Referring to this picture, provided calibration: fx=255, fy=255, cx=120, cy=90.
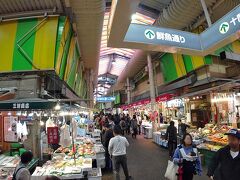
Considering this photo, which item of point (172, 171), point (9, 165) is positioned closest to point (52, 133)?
point (9, 165)

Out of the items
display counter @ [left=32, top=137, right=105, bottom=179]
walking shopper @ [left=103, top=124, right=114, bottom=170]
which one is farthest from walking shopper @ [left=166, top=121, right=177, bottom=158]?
display counter @ [left=32, top=137, right=105, bottom=179]

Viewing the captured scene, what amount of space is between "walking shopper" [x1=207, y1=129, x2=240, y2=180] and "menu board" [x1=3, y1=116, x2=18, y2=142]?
16.3ft

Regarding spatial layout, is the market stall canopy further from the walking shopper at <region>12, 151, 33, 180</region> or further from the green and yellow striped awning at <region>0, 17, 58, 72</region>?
the green and yellow striped awning at <region>0, 17, 58, 72</region>

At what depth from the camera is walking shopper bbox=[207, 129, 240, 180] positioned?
3885mm

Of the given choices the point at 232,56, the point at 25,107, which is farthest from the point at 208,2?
the point at 25,107

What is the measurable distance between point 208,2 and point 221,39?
2.76m

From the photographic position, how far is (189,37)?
20.7 ft

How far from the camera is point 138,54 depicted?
14.2 meters

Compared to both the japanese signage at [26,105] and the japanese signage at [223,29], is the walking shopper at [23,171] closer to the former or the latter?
the japanese signage at [26,105]

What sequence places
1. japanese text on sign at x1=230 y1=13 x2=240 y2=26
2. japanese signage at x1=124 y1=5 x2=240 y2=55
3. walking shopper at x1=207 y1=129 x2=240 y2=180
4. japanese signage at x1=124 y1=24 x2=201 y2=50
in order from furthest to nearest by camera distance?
japanese signage at x1=124 y1=24 x2=201 y2=50, japanese signage at x1=124 y1=5 x2=240 y2=55, japanese text on sign at x1=230 y1=13 x2=240 y2=26, walking shopper at x1=207 y1=129 x2=240 y2=180

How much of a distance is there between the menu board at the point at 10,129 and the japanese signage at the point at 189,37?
12.2ft

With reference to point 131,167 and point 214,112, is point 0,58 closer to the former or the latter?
point 131,167

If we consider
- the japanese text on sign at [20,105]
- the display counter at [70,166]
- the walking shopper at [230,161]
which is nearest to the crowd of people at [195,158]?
the walking shopper at [230,161]

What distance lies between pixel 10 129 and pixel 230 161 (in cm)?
531
